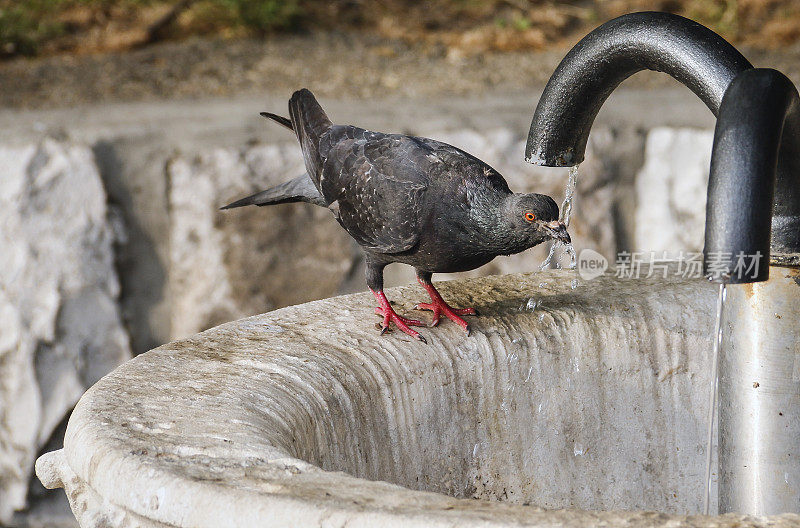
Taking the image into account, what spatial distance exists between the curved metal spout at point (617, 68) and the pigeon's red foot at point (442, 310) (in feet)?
1.38

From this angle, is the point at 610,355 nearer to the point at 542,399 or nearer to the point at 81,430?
the point at 542,399

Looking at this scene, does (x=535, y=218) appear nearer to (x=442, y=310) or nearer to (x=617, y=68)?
(x=442, y=310)

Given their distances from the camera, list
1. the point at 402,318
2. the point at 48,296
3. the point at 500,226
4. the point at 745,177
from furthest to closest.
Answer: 1. the point at 48,296
2. the point at 500,226
3. the point at 402,318
4. the point at 745,177

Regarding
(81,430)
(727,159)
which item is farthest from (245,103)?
(727,159)

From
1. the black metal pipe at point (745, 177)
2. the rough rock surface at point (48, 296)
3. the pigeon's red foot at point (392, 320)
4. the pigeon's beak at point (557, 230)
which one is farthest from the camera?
the rough rock surface at point (48, 296)

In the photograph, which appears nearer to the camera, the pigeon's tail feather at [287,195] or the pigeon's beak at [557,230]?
the pigeon's beak at [557,230]

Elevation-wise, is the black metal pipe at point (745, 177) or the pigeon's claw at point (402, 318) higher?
the black metal pipe at point (745, 177)

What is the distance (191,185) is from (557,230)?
4.02 feet

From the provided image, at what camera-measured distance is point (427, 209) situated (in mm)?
2229

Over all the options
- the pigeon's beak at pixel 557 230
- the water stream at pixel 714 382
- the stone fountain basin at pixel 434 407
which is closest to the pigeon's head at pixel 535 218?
the pigeon's beak at pixel 557 230

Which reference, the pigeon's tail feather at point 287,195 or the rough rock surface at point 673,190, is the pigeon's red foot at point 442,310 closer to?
the pigeon's tail feather at point 287,195

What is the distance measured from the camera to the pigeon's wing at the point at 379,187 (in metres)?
2.24

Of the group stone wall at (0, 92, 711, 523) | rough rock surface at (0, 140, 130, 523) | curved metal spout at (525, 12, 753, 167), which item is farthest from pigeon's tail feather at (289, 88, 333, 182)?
curved metal spout at (525, 12, 753, 167)

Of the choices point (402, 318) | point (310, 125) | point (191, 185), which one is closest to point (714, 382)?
point (402, 318)
